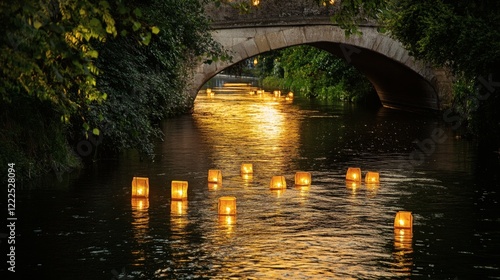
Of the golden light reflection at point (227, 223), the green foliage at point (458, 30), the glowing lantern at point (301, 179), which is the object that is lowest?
the golden light reflection at point (227, 223)

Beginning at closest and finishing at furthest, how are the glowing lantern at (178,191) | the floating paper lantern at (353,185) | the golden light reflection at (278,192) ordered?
the glowing lantern at (178,191) < the golden light reflection at (278,192) < the floating paper lantern at (353,185)

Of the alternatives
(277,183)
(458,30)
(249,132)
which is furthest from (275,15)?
(277,183)

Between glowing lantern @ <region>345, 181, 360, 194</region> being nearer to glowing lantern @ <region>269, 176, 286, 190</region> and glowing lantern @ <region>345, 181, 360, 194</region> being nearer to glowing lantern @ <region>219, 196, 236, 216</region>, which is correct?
glowing lantern @ <region>269, 176, 286, 190</region>

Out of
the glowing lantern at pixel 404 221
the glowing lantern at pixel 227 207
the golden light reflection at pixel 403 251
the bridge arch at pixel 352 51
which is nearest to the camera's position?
the golden light reflection at pixel 403 251

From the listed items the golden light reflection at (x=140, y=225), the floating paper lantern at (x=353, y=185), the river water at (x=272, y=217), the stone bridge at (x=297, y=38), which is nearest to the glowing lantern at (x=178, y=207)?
the river water at (x=272, y=217)

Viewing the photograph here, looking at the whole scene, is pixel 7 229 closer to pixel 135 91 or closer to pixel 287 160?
pixel 135 91

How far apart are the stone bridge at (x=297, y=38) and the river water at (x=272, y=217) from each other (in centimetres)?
907

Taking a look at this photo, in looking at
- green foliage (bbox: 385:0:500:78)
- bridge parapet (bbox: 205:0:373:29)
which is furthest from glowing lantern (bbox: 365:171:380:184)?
bridge parapet (bbox: 205:0:373:29)

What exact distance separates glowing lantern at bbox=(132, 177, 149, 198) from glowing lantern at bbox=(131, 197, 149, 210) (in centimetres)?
9

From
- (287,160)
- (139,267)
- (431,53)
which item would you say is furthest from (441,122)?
(139,267)

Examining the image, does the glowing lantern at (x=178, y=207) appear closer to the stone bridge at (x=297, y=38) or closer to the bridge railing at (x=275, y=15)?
the stone bridge at (x=297, y=38)

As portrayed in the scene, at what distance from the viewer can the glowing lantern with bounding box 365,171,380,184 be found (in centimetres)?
1820

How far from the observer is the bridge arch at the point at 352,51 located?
34.1 metres

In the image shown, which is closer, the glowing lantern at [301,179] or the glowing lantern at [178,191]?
the glowing lantern at [178,191]
